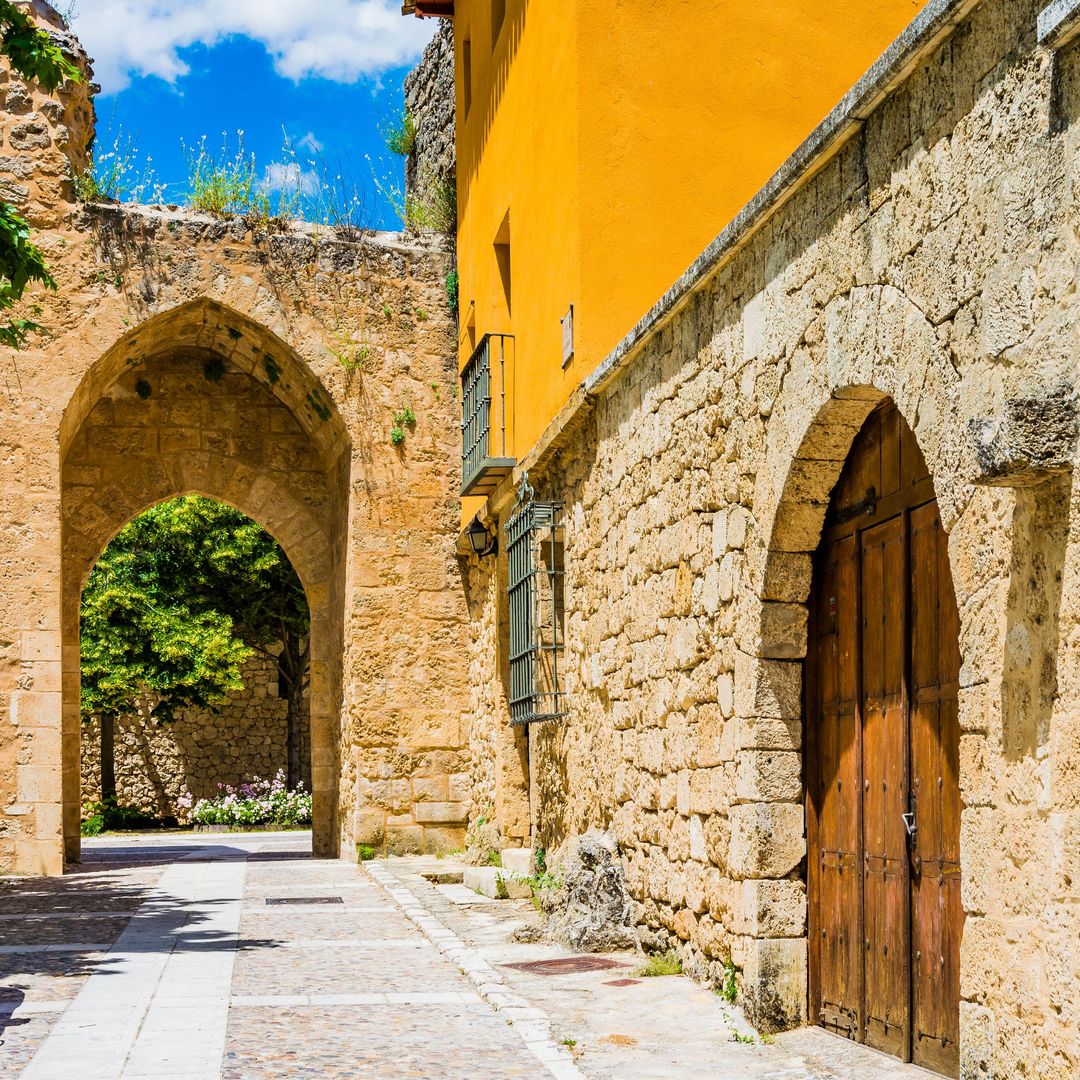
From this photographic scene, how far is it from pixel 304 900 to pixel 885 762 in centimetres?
613

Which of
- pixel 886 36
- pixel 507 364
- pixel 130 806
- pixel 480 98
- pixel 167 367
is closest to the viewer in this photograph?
pixel 886 36

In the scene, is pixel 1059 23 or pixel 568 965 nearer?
pixel 1059 23

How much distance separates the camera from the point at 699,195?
880cm

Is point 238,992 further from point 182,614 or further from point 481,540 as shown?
point 182,614

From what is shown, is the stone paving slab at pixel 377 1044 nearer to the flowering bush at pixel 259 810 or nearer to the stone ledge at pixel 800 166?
the stone ledge at pixel 800 166

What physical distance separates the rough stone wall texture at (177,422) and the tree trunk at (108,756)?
9.99 metres

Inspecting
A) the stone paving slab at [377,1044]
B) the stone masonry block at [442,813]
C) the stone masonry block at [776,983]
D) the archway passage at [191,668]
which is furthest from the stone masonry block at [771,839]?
the archway passage at [191,668]

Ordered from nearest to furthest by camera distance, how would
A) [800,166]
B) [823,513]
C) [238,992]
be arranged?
[800,166] → [823,513] → [238,992]

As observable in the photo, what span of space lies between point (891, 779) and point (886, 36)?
5920mm

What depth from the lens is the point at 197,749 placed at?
25.6m

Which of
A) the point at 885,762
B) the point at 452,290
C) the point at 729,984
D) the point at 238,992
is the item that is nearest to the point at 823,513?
the point at 885,762

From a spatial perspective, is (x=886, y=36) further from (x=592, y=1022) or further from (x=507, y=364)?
(x=592, y=1022)

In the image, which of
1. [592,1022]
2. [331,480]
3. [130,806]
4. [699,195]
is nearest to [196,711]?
[130,806]

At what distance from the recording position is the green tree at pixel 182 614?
77.1 feet
